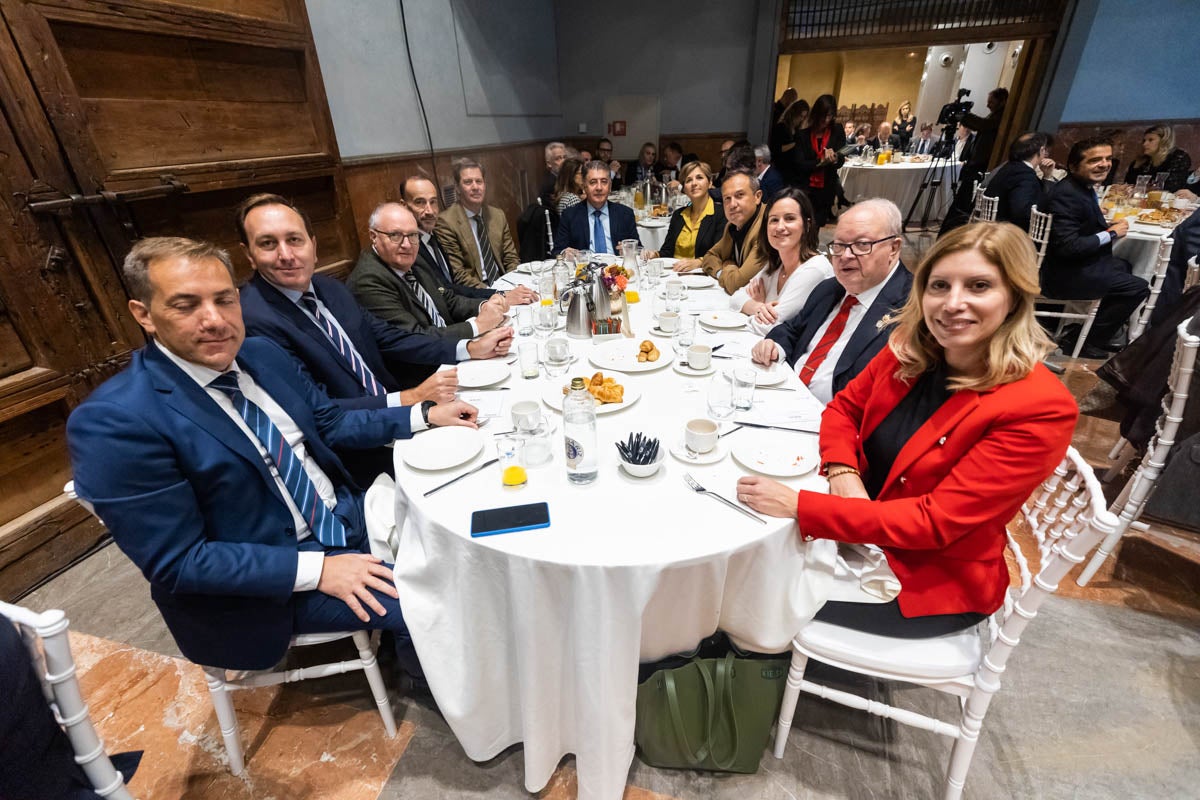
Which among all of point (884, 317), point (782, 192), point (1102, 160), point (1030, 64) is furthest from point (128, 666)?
point (1030, 64)

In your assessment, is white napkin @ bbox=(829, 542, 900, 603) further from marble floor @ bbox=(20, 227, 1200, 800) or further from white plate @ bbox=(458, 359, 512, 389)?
white plate @ bbox=(458, 359, 512, 389)

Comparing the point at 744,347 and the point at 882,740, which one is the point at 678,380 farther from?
the point at 882,740

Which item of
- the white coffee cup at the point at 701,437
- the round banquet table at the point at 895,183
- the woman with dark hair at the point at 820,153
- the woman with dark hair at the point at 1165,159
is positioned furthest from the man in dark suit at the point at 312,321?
the round banquet table at the point at 895,183

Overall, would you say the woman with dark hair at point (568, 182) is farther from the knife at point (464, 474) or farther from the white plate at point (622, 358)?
the knife at point (464, 474)

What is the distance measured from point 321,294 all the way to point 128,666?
1.47 metres

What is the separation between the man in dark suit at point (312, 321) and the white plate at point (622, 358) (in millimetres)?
391

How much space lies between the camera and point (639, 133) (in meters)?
7.70

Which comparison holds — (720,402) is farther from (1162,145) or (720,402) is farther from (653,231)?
(1162,145)

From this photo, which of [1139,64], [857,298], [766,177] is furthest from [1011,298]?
[1139,64]

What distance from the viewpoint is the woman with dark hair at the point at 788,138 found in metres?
5.96

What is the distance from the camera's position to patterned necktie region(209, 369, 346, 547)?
1.31 metres

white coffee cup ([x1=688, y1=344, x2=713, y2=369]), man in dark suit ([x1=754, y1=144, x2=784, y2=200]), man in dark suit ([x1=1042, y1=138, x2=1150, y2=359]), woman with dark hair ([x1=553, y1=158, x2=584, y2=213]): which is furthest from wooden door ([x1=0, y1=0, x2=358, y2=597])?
man in dark suit ([x1=1042, y1=138, x2=1150, y2=359])

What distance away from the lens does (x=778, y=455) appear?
1312 millimetres

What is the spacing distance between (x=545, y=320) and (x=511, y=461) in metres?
1.07
